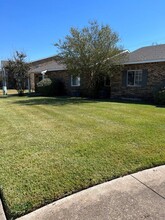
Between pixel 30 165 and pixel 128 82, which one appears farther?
pixel 128 82

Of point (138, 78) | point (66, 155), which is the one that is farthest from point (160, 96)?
point (66, 155)

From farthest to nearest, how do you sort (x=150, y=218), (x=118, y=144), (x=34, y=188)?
(x=118, y=144) < (x=34, y=188) < (x=150, y=218)

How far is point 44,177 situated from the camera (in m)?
3.67

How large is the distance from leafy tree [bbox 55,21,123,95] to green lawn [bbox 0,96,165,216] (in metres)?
8.76

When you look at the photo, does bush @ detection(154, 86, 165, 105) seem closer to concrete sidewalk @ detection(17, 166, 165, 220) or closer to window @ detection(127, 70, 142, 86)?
window @ detection(127, 70, 142, 86)

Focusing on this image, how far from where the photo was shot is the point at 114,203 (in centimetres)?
294

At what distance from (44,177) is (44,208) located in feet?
2.63

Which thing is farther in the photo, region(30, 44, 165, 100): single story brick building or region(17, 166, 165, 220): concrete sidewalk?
region(30, 44, 165, 100): single story brick building

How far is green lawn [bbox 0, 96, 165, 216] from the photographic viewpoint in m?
3.33

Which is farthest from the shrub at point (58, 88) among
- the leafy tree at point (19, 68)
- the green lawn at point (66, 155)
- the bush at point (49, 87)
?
the green lawn at point (66, 155)

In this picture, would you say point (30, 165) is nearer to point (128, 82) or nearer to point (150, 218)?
point (150, 218)

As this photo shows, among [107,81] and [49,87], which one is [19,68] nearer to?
[49,87]

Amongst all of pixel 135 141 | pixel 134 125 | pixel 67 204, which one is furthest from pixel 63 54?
pixel 67 204

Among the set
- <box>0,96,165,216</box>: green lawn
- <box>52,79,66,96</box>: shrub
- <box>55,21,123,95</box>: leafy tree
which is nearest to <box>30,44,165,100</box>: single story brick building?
<box>55,21,123,95</box>: leafy tree
